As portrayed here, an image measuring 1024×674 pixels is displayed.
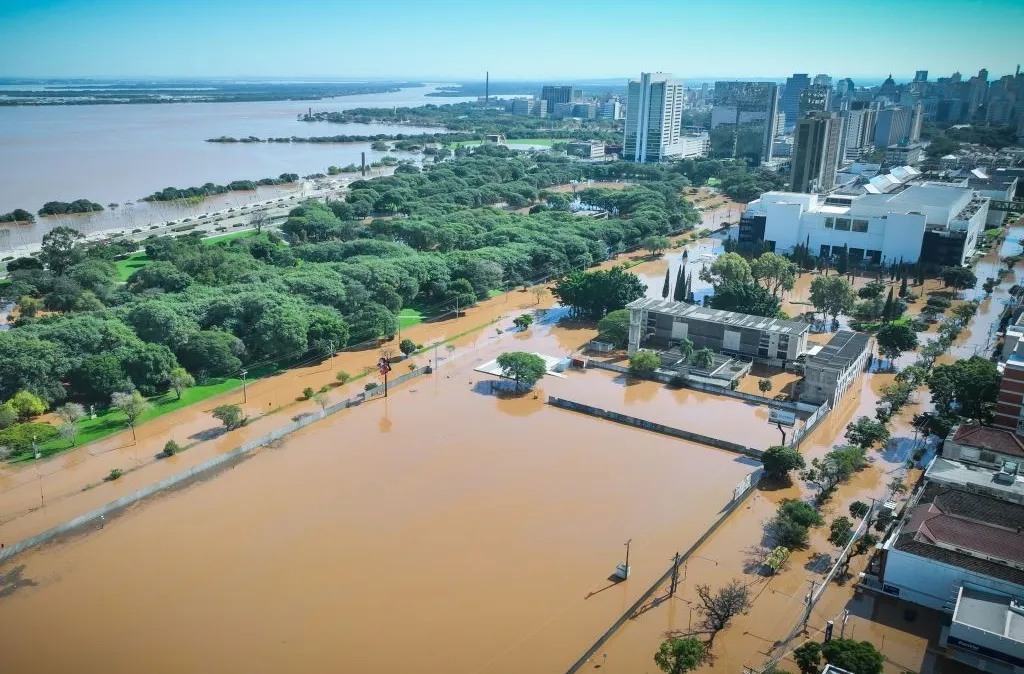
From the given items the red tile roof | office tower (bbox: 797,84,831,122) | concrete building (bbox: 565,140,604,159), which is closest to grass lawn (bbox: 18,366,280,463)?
the red tile roof

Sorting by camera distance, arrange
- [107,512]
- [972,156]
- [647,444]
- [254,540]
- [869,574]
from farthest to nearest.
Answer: [972,156] < [647,444] < [107,512] < [254,540] < [869,574]

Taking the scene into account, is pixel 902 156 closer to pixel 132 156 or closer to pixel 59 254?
pixel 59 254

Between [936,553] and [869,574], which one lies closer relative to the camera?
[936,553]

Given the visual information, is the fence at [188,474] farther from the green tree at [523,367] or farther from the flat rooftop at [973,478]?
the flat rooftop at [973,478]

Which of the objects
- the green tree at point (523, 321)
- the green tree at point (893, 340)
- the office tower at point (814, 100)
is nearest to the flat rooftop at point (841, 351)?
the green tree at point (893, 340)

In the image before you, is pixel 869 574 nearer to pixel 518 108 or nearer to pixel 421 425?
pixel 421 425

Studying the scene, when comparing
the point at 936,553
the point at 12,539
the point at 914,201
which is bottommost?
the point at 12,539

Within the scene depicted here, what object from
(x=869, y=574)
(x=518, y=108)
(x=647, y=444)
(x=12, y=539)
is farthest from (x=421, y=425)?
(x=518, y=108)
